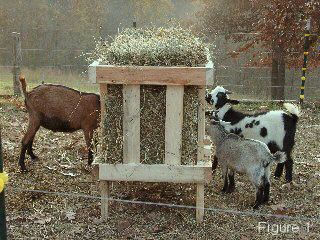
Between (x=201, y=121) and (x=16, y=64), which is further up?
(x=16, y=64)

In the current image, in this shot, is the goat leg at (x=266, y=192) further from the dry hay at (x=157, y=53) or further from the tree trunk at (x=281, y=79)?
the tree trunk at (x=281, y=79)

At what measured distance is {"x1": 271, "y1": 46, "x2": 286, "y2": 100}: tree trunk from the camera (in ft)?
46.3

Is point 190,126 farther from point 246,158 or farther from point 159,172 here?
point 246,158

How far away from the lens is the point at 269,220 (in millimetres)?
5371

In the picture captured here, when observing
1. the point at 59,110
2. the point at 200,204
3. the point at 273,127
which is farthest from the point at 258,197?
the point at 59,110

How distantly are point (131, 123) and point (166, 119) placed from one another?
0.35 meters

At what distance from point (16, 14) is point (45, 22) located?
1.35 metres

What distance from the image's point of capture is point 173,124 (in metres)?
4.97

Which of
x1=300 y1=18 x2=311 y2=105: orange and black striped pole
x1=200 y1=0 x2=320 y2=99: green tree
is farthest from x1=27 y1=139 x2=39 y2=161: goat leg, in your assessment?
x1=200 y1=0 x2=320 y2=99: green tree

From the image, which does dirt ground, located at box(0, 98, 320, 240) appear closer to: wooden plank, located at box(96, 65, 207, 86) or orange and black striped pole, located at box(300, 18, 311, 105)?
wooden plank, located at box(96, 65, 207, 86)

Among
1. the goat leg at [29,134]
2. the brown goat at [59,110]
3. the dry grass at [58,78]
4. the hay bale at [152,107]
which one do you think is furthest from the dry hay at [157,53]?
the dry grass at [58,78]

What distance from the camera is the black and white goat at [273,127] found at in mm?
6408

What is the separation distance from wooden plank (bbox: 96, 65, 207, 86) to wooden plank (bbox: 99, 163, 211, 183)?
0.85 meters

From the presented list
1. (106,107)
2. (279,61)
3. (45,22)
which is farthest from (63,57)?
(106,107)
